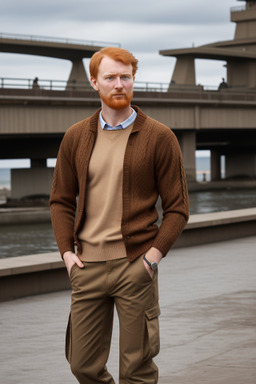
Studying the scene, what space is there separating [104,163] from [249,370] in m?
2.59

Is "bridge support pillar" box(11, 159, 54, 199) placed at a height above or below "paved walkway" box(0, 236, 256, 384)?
below

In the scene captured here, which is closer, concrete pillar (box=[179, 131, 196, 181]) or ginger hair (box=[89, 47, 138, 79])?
ginger hair (box=[89, 47, 138, 79])

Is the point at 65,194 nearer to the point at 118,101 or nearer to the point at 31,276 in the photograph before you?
the point at 118,101

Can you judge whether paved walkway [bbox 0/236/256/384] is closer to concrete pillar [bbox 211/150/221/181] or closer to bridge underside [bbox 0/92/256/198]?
bridge underside [bbox 0/92/256/198]

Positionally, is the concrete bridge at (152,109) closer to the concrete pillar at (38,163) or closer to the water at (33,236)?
the concrete pillar at (38,163)

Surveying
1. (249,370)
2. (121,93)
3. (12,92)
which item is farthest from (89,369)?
(12,92)

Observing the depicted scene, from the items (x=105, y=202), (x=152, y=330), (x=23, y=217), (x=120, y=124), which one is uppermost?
(x=120, y=124)

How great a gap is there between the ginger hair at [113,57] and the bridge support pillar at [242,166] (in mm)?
81967

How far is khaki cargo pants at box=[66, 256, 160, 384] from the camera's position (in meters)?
4.17

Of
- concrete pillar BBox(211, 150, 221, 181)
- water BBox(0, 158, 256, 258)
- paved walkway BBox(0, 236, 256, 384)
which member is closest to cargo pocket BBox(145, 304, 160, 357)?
paved walkway BBox(0, 236, 256, 384)

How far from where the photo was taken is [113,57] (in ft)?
13.9

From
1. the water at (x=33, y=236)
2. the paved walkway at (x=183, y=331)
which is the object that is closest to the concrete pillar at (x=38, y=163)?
the water at (x=33, y=236)

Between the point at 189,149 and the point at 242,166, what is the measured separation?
82.6 ft

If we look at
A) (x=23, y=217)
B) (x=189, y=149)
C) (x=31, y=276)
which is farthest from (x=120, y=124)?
(x=189, y=149)
